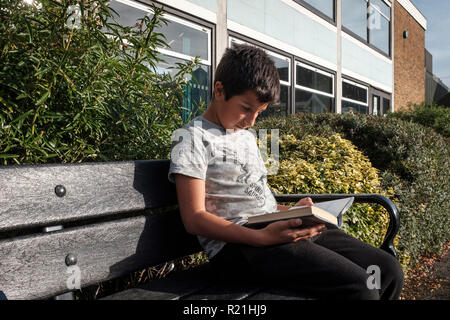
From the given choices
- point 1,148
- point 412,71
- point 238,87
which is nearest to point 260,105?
point 238,87

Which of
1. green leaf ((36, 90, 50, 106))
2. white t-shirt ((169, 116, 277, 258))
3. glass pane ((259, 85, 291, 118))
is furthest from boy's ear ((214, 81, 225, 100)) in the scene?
glass pane ((259, 85, 291, 118))

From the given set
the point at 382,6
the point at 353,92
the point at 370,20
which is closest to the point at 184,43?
the point at 353,92

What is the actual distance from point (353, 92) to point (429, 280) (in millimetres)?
10470

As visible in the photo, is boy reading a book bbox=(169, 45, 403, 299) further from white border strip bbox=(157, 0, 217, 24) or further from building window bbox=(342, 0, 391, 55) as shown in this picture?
building window bbox=(342, 0, 391, 55)

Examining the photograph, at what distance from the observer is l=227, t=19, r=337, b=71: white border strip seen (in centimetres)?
760

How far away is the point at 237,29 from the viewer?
24.9ft

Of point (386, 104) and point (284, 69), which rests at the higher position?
point (386, 104)

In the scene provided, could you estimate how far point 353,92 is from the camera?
13.4 metres

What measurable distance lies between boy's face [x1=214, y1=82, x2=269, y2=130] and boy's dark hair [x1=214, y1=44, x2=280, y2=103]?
20 mm

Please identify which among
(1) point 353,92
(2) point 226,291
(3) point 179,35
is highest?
(1) point 353,92

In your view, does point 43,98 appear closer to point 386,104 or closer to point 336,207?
point 336,207

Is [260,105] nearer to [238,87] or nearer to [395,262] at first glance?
[238,87]

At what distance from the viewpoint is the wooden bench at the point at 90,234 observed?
1261mm

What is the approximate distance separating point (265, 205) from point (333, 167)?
186cm
